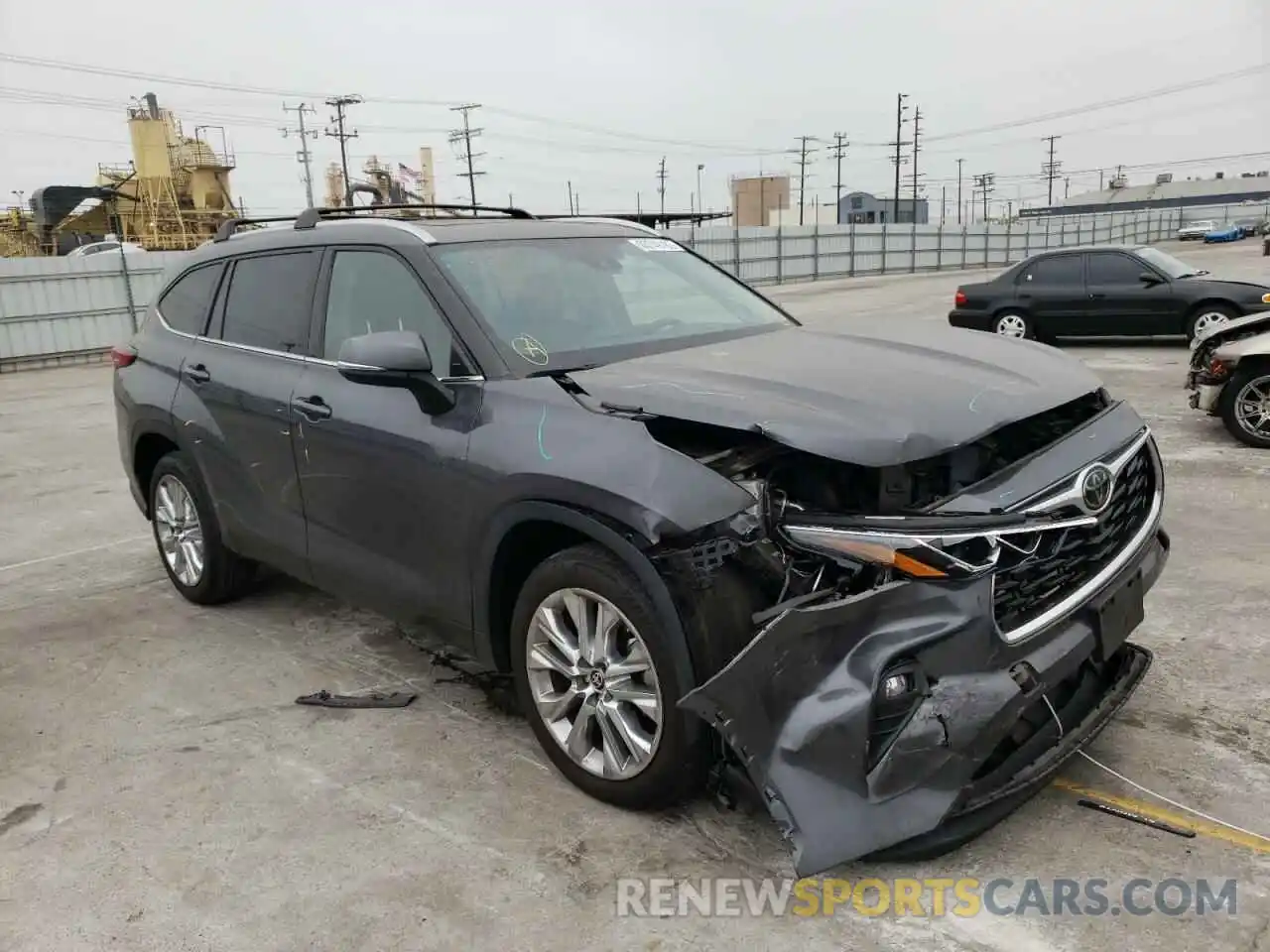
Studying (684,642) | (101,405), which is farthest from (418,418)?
(101,405)

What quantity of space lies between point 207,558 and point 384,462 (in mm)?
1837

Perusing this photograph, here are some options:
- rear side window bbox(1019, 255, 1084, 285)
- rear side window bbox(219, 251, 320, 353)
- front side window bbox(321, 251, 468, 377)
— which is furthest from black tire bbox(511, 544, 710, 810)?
rear side window bbox(1019, 255, 1084, 285)

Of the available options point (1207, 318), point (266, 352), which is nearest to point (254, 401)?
point (266, 352)

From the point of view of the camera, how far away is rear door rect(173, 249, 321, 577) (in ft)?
13.4

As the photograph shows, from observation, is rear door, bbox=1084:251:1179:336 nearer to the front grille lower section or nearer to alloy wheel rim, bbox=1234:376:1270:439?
alloy wheel rim, bbox=1234:376:1270:439

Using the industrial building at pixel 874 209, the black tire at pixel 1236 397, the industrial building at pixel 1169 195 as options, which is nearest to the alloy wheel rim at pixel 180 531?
the black tire at pixel 1236 397

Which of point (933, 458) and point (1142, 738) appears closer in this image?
point (933, 458)

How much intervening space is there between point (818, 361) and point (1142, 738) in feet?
5.54

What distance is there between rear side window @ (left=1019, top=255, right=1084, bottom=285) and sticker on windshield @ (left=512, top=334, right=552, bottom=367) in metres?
12.2

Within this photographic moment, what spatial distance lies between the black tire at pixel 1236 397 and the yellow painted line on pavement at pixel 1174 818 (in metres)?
5.82

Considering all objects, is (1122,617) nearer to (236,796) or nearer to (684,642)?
(684,642)

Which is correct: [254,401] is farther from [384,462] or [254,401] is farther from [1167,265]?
[1167,265]

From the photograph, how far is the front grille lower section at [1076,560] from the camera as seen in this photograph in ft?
8.40

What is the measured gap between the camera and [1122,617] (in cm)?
292
